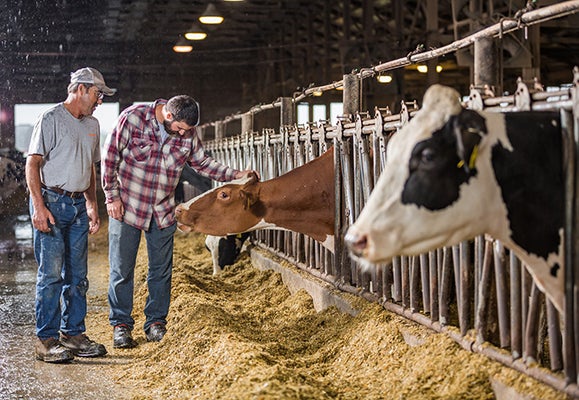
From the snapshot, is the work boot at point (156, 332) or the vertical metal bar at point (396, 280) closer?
the vertical metal bar at point (396, 280)

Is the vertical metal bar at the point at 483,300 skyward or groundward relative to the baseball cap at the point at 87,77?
groundward

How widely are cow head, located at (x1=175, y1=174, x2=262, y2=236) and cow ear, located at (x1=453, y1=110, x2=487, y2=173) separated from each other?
135 inches

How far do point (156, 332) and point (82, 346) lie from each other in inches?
22.3

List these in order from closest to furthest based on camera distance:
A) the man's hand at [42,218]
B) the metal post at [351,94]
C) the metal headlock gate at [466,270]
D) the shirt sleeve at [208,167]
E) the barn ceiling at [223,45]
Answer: the metal headlock gate at [466,270] < the man's hand at [42,218] < the shirt sleeve at [208,167] < the metal post at [351,94] < the barn ceiling at [223,45]

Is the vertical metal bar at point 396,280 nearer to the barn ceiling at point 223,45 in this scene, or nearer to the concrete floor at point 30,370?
the concrete floor at point 30,370

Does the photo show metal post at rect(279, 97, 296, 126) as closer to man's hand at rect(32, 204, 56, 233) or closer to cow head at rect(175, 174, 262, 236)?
cow head at rect(175, 174, 262, 236)

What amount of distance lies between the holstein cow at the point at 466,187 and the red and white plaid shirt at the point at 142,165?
3379mm

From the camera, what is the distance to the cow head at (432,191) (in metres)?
3.08

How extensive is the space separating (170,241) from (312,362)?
1.78 metres

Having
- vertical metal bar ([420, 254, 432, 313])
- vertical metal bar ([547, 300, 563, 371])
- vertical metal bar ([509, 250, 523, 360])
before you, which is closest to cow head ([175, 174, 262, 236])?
vertical metal bar ([420, 254, 432, 313])

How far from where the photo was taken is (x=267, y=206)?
6.44 meters

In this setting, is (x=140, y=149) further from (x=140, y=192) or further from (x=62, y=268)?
(x=62, y=268)

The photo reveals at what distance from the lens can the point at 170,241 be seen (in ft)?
21.2

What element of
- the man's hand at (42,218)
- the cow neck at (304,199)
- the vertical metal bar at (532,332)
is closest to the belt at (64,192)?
the man's hand at (42,218)
